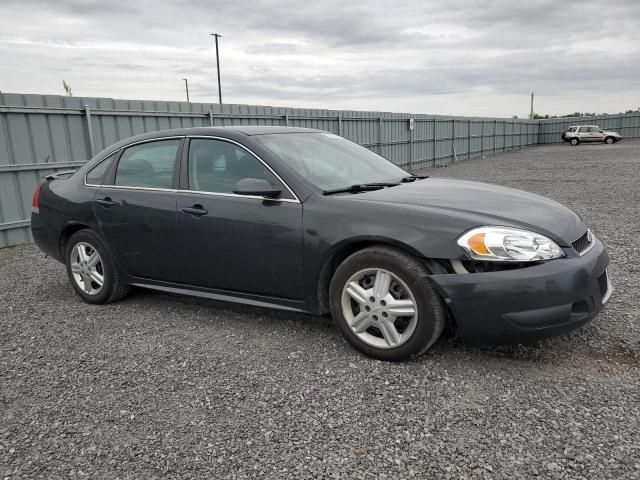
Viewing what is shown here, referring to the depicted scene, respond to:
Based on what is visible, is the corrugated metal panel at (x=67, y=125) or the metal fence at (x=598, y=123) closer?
the corrugated metal panel at (x=67, y=125)

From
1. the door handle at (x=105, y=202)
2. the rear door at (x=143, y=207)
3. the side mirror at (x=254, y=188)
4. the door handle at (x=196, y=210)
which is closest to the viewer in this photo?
the side mirror at (x=254, y=188)

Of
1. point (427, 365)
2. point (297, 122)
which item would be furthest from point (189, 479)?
point (297, 122)

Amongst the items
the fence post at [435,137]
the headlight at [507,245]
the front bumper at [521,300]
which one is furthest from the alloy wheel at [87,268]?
the fence post at [435,137]

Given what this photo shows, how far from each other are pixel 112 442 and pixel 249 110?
37.4ft

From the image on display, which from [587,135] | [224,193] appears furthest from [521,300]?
[587,135]

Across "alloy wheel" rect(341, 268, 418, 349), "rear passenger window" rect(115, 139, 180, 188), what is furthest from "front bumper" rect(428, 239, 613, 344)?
"rear passenger window" rect(115, 139, 180, 188)

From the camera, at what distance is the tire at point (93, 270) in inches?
183

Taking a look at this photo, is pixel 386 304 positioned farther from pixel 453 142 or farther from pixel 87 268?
pixel 453 142

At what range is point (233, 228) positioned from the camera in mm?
3812

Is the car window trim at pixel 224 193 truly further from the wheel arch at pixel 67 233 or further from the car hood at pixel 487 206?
the wheel arch at pixel 67 233

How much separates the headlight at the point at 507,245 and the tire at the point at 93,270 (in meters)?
3.05

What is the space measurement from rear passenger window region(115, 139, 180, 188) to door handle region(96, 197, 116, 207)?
0.53ft

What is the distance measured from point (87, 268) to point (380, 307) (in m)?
2.87

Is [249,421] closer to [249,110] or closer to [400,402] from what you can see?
[400,402]
